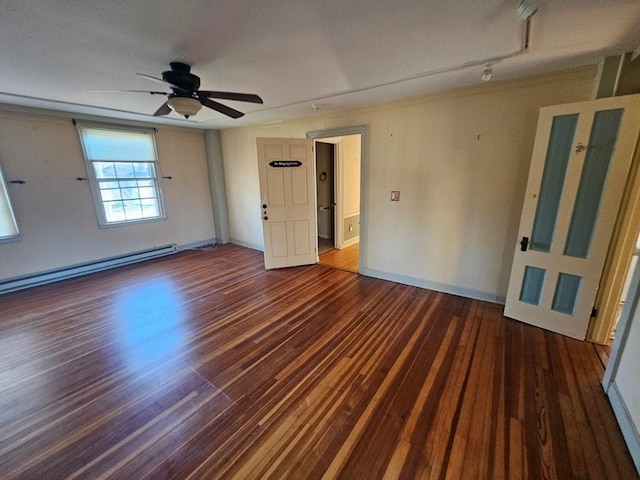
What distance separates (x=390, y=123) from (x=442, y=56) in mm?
1290

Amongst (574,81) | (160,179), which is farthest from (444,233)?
(160,179)

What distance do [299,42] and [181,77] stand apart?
1071mm

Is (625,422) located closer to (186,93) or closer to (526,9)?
(526,9)

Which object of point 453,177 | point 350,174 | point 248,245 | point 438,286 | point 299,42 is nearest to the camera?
point 299,42

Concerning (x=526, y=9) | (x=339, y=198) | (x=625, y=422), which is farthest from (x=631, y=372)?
(x=339, y=198)

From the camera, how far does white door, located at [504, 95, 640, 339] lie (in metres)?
2.11

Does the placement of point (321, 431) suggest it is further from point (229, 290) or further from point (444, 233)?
point (444, 233)

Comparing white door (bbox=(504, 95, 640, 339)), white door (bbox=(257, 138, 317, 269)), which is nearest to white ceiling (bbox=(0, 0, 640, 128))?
white door (bbox=(504, 95, 640, 339))

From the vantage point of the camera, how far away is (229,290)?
3.63 meters

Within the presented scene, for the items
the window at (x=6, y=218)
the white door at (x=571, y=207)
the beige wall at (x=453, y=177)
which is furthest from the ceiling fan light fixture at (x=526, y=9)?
the window at (x=6, y=218)

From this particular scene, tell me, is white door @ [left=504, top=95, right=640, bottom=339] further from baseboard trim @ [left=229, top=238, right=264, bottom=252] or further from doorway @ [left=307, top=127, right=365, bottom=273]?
baseboard trim @ [left=229, top=238, right=264, bottom=252]

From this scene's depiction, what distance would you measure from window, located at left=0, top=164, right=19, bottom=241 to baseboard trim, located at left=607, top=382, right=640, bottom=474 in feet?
21.6

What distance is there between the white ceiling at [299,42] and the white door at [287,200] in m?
1.22

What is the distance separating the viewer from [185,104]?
2.28 metres
